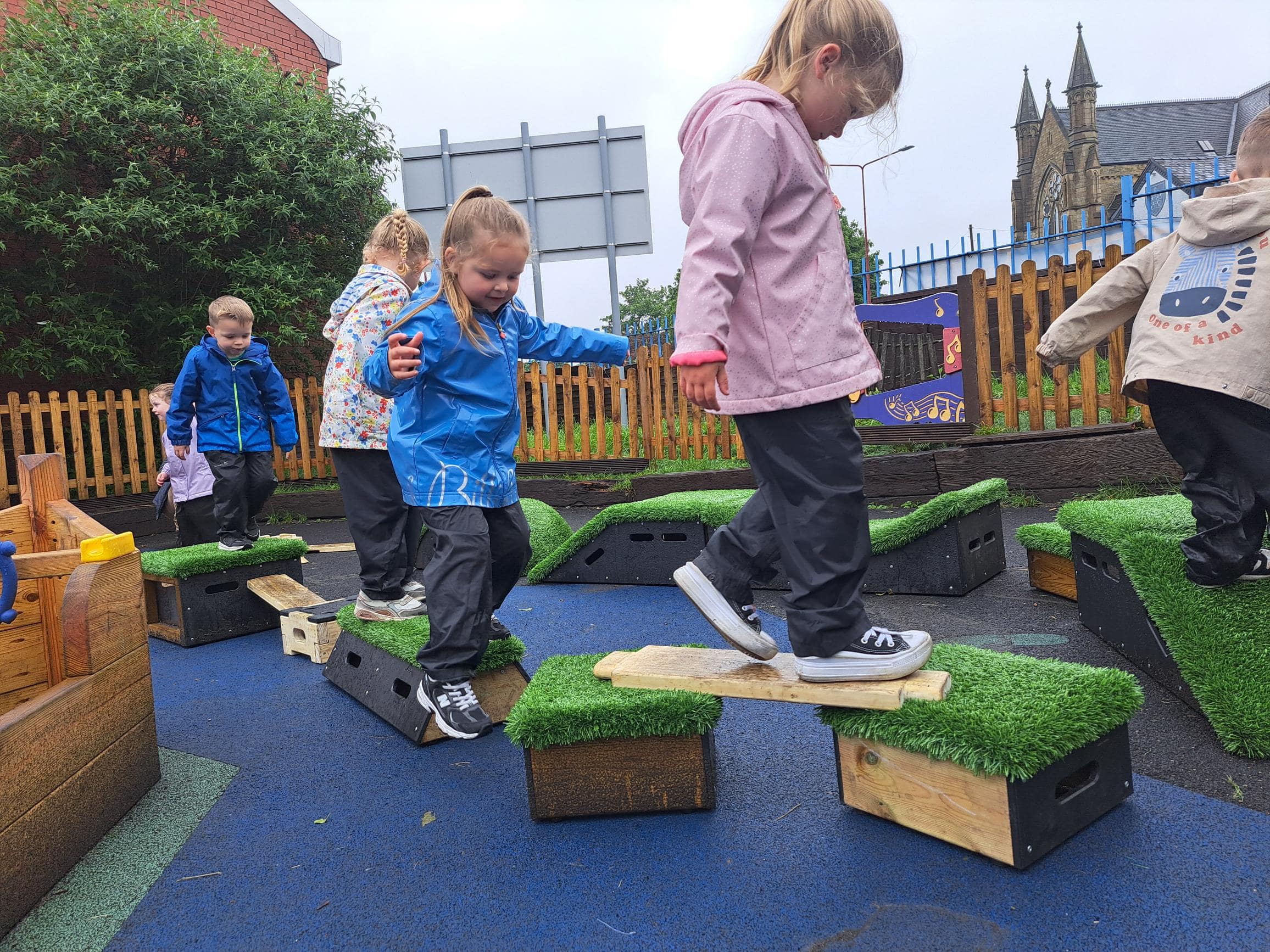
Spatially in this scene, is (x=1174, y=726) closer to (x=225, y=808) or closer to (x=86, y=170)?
(x=225, y=808)

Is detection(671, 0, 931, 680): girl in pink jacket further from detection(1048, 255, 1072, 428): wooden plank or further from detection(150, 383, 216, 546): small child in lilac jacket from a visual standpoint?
detection(1048, 255, 1072, 428): wooden plank

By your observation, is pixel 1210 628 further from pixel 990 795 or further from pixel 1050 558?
pixel 1050 558

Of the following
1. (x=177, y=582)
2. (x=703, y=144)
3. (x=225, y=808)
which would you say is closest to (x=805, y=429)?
(x=703, y=144)

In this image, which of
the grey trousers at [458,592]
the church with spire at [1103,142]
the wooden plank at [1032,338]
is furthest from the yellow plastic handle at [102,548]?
the church with spire at [1103,142]

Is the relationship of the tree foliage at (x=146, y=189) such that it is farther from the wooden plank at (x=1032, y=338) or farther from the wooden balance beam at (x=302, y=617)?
the wooden plank at (x=1032, y=338)

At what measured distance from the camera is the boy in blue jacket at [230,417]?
552 cm

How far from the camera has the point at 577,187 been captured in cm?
1348

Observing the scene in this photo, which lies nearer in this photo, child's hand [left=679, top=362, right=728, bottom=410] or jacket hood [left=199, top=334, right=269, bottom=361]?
child's hand [left=679, top=362, right=728, bottom=410]

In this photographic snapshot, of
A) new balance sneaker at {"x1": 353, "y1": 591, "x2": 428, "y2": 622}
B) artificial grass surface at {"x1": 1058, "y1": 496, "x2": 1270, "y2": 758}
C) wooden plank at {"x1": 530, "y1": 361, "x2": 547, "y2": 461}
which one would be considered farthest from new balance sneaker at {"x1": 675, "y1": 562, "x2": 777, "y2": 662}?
wooden plank at {"x1": 530, "y1": 361, "x2": 547, "y2": 461}

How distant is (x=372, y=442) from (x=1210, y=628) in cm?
326

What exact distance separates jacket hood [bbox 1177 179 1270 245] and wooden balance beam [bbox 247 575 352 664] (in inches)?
146

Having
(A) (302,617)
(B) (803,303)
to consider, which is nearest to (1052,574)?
(B) (803,303)

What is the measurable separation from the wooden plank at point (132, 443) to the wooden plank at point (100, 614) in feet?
32.0

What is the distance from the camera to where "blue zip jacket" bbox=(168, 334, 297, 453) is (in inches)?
218
